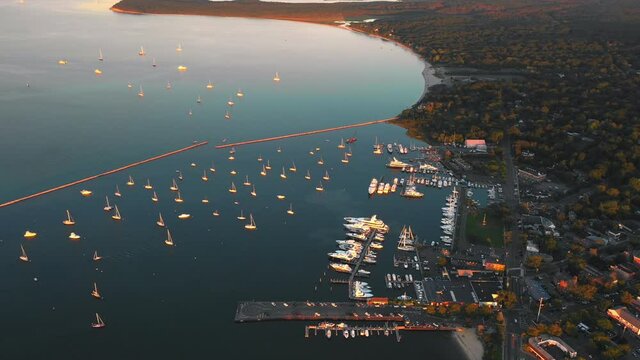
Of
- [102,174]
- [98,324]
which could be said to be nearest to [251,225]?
[98,324]

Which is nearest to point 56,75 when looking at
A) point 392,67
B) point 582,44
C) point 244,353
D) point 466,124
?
point 392,67

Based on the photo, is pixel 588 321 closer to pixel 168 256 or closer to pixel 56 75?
pixel 168 256

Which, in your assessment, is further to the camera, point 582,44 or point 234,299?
point 582,44

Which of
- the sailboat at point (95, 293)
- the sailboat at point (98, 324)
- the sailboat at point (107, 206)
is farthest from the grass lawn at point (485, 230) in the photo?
the sailboat at point (107, 206)

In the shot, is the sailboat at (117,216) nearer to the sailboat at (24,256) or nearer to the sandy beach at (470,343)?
the sailboat at (24,256)

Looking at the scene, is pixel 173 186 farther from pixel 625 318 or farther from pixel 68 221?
pixel 625 318

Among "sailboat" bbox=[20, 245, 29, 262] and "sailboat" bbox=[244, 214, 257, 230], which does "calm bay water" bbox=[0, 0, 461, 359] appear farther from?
"sailboat" bbox=[244, 214, 257, 230]
